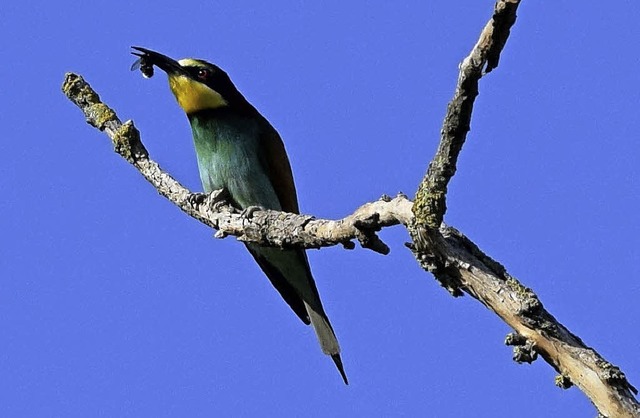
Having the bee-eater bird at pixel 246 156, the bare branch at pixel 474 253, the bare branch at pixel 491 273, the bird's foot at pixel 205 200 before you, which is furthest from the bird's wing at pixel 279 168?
the bare branch at pixel 491 273

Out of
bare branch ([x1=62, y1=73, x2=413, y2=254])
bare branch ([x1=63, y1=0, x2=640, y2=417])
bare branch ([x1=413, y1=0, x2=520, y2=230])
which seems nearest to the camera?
bare branch ([x1=413, y1=0, x2=520, y2=230])

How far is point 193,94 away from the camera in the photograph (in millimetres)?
5461

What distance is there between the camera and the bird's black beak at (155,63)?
17.0 ft

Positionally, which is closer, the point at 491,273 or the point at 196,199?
the point at 491,273

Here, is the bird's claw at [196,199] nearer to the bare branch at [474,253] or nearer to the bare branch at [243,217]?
the bare branch at [243,217]

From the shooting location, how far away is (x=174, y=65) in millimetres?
5438

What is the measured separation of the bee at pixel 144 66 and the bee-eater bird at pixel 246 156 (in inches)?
2.6

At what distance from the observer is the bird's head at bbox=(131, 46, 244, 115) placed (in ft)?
17.8

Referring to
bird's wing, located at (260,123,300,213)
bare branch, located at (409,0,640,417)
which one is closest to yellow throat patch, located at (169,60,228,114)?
bird's wing, located at (260,123,300,213)

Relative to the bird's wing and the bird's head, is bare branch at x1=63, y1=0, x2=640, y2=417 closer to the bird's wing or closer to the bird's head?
the bird's wing

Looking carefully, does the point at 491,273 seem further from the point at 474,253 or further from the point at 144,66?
the point at 144,66

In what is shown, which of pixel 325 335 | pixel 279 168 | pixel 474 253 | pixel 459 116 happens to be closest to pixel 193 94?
pixel 279 168

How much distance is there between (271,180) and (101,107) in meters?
0.93

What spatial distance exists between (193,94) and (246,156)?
40cm
